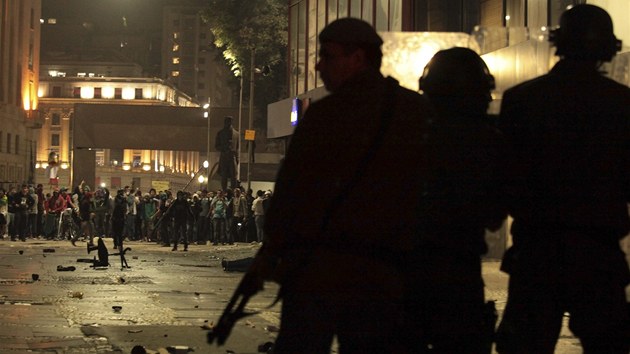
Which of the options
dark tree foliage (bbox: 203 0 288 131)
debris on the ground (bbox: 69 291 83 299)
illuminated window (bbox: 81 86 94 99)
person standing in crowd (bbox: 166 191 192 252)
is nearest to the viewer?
debris on the ground (bbox: 69 291 83 299)

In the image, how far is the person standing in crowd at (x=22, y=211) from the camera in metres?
35.1

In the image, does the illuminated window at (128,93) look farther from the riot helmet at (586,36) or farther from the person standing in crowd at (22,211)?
the riot helmet at (586,36)

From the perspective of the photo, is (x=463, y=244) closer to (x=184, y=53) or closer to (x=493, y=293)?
(x=493, y=293)

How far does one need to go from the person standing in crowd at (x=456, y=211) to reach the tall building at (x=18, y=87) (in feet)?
260

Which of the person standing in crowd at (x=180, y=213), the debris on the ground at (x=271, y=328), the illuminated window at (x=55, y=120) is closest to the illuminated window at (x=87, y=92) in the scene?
the illuminated window at (x=55, y=120)

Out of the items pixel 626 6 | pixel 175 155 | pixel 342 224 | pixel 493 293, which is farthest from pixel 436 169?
pixel 175 155

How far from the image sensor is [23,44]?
9138 centimetres

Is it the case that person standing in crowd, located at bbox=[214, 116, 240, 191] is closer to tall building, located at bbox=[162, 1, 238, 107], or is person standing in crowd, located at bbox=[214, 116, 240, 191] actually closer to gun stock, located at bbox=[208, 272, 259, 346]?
gun stock, located at bbox=[208, 272, 259, 346]

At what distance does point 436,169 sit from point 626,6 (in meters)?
12.2

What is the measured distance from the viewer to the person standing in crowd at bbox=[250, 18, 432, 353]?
12.3 ft

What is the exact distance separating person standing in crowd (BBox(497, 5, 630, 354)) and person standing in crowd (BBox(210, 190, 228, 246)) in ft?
98.0

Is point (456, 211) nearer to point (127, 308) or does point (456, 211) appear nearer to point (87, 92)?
point (127, 308)

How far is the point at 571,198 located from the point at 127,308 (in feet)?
29.2

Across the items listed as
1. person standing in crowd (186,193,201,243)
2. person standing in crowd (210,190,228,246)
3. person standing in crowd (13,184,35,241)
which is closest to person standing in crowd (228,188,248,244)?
person standing in crowd (210,190,228,246)
